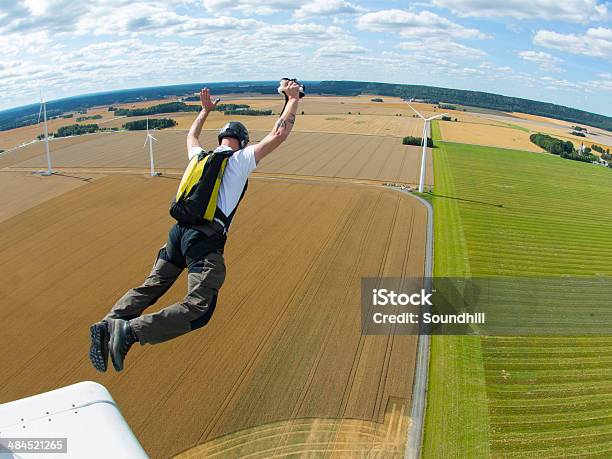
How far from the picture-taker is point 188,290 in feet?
20.1

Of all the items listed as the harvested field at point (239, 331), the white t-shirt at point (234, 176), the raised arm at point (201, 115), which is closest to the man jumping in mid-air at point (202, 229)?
the white t-shirt at point (234, 176)

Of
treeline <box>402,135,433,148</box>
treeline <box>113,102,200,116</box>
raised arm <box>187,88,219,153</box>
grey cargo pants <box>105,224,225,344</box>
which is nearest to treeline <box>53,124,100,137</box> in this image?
treeline <box>113,102,200,116</box>

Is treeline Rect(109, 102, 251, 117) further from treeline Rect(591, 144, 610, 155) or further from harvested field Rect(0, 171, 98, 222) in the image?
treeline Rect(591, 144, 610, 155)

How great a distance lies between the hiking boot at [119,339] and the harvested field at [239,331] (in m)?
11.2

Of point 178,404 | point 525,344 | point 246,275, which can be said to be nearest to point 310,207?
point 246,275

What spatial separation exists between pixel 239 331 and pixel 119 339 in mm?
17127

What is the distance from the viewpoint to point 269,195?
4812cm

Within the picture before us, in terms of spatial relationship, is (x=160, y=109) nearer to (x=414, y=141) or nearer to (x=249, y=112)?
(x=249, y=112)

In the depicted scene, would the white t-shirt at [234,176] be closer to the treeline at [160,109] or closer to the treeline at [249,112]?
the treeline at [249,112]

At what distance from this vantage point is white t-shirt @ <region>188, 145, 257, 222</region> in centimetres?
603

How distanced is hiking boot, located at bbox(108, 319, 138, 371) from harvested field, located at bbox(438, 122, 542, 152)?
101 m

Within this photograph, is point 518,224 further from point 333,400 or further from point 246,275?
point 333,400

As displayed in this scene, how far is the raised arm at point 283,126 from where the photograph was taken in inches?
231

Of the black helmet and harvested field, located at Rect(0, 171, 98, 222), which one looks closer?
the black helmet
